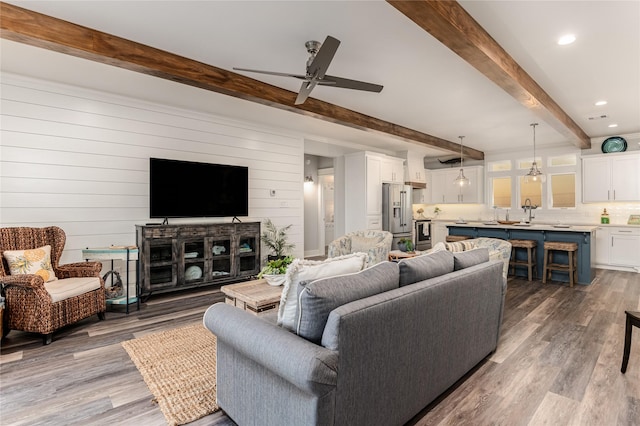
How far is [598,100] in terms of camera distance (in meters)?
4.59

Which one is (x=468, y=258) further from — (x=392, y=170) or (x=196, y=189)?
(x=392, y=170)

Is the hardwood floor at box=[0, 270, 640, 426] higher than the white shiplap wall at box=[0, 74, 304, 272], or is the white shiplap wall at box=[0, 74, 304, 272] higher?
the white shiplap wall at box=[0, 74, 304, 272]

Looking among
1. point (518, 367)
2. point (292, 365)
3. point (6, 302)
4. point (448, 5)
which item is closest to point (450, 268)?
point (518, 367)

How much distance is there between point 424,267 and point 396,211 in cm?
554

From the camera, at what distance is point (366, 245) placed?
4840mm

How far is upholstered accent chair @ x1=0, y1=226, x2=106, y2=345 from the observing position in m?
2.99

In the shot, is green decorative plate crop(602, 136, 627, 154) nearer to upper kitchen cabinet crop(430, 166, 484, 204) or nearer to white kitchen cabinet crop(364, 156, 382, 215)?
upper kitchen cabinet crop(430, 166, 484, 204)

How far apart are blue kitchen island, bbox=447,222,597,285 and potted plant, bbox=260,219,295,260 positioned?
370 centimetres

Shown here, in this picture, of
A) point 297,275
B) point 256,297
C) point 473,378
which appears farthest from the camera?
point 256,297

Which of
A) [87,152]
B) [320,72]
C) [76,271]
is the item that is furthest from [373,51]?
[76,271]

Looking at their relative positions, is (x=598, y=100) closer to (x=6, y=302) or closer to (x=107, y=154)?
(x=107, y=154)

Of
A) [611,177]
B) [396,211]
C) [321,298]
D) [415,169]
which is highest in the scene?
[415,169]

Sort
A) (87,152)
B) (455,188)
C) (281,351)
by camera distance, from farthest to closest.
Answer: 1. (455,188)
2. (87,152)
3. (281,351)

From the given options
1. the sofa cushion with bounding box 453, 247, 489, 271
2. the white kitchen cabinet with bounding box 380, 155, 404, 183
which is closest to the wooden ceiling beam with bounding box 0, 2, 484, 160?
the sofa cushion with bounding box 453, 247, 489, 271
